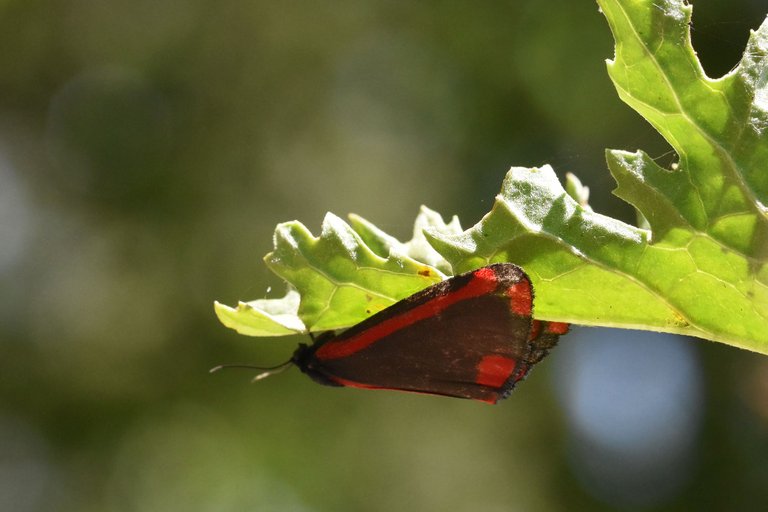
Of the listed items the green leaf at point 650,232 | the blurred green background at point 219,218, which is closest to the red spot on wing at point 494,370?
the green leaf at point 650,232

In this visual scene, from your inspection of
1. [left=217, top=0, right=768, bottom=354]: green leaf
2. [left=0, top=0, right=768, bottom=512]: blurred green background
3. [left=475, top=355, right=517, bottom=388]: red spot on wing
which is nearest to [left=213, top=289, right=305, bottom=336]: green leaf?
[left=217, top=0, right=768, bottom=354]: green leaf

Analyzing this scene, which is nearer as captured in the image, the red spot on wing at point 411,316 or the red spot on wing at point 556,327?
the red spot on wing at point 411,316

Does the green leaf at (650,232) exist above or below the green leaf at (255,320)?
above

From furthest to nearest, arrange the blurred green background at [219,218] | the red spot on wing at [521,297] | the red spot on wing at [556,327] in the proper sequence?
the blurred green background at [219,218] < the red spot on wing at [556,327] < the red spot on wing at [521,297]

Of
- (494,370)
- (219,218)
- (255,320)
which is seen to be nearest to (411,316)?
(494,370)

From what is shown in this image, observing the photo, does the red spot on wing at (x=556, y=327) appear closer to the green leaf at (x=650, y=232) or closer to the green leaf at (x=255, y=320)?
the green leaf at (x=650, y=232)

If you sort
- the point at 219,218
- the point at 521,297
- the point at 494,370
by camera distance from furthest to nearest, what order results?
the point at 219,218
the point at 494,370
the point at 521,297

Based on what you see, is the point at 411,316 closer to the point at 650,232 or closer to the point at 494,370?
the point at 494,370
